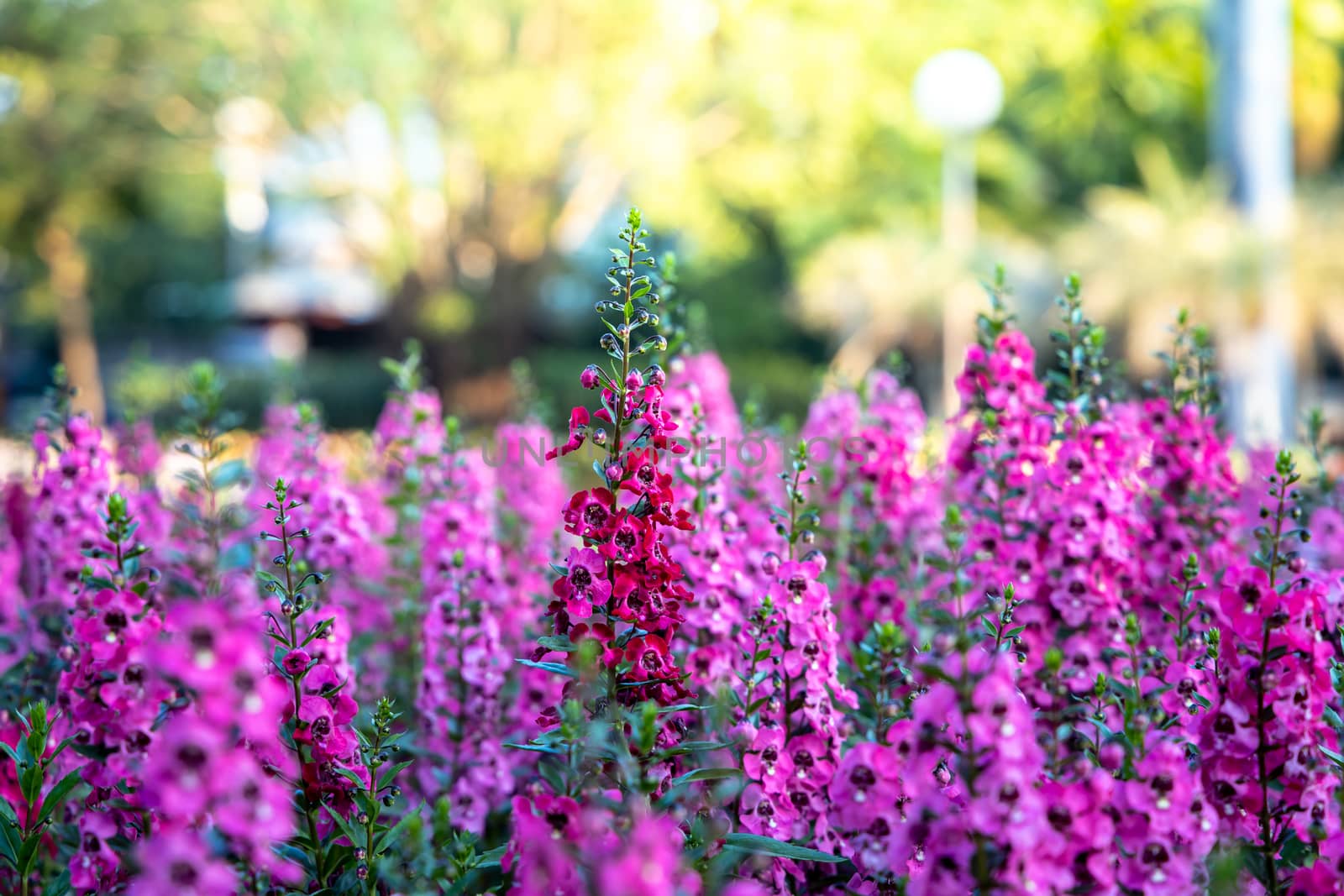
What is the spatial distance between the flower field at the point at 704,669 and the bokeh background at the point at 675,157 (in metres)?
6.19

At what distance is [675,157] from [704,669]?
33.2 ft

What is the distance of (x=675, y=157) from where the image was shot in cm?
1184

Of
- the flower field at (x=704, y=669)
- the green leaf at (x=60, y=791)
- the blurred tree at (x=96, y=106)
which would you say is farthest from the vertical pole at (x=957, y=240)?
the green leaf at (x=60, y=791)

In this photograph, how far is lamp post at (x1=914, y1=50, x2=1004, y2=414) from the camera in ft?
34.8

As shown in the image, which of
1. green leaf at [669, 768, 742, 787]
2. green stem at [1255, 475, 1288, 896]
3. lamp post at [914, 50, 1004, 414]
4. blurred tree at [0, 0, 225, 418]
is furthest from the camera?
blurred tree at [0, 0, 225, 418]

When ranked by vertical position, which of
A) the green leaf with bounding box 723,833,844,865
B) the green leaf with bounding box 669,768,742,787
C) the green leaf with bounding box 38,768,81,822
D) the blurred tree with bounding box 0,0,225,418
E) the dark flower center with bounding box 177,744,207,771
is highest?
the blurred tree with bounding box 0,0,225,418

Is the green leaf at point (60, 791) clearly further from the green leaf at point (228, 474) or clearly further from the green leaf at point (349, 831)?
the green leaf at point (228, 474)

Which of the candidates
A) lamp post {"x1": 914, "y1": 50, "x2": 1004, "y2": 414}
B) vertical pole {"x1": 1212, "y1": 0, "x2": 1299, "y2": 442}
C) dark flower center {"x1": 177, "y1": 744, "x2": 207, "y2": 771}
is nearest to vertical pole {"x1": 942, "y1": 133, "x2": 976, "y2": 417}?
lamp post {"x1": 914, "y1": 50, "x2": 1004, "y2": 414}

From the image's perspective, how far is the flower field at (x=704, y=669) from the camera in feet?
4.80

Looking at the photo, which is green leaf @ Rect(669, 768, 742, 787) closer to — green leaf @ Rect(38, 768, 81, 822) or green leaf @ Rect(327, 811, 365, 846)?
green leaf @ Rect(327, 811, 365, 846)

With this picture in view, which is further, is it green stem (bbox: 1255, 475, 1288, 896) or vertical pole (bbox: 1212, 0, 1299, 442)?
vertical pole (bbox: 1212, 0, 1299, 442)

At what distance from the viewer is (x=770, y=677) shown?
2131 mm

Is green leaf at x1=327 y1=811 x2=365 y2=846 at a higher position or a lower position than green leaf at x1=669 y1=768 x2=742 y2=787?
lower

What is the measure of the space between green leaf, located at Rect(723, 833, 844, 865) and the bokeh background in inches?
293
